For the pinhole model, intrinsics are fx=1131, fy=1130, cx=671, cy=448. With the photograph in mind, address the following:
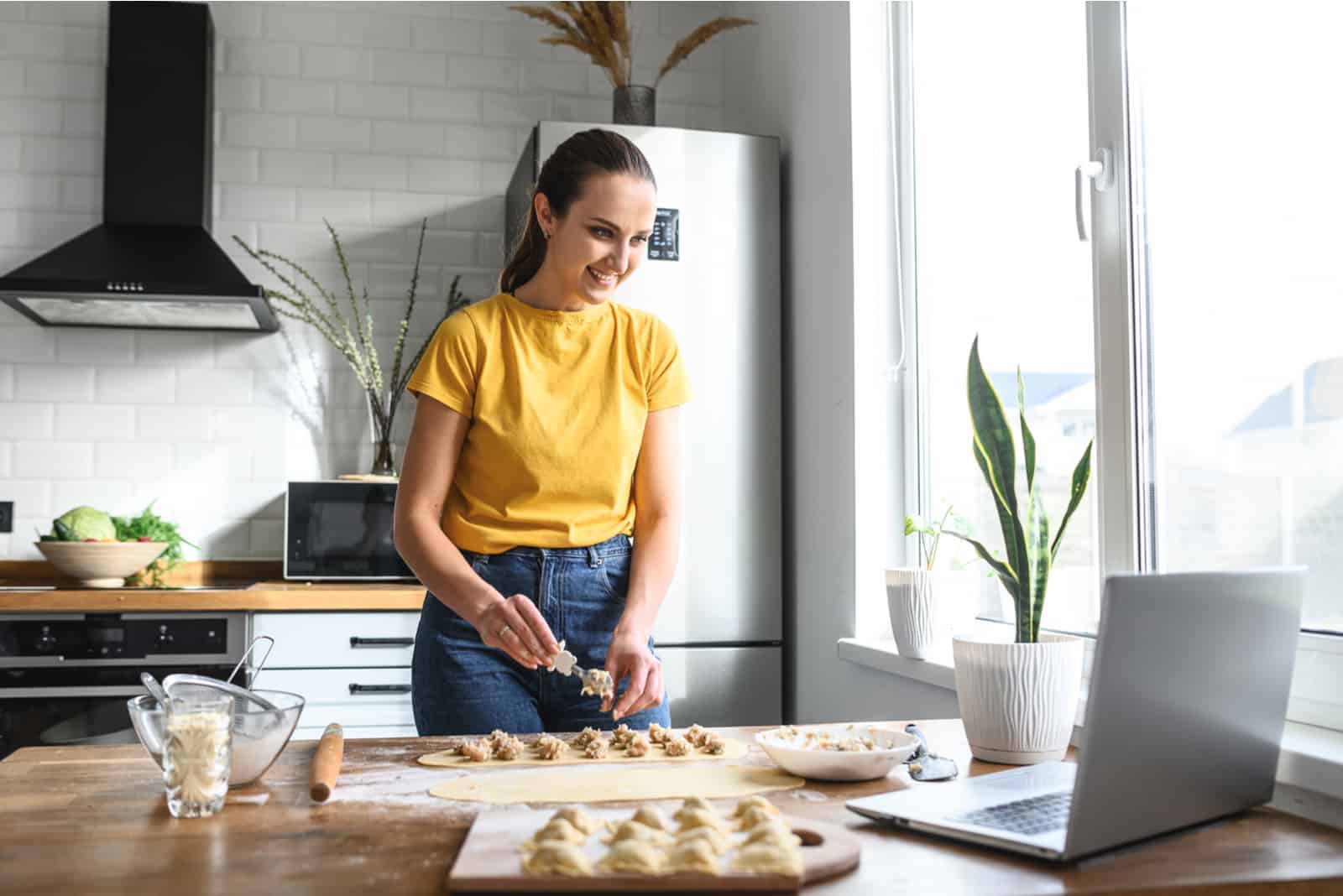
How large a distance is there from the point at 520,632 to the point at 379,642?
5.50 ft

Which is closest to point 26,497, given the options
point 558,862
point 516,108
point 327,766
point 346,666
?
point 346,666

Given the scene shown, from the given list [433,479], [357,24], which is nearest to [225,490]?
[357,24]

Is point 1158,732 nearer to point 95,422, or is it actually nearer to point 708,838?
point 708,838

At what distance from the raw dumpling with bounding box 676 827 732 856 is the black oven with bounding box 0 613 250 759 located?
86.8 inches

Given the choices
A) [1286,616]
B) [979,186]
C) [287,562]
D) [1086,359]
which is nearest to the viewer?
[1286,616]

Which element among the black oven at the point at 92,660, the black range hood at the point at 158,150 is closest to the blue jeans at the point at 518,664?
the black oven at the point at 92,660

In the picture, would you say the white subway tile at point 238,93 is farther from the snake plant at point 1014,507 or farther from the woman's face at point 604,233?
the snake plant at point 1014,507

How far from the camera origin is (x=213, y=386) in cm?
345

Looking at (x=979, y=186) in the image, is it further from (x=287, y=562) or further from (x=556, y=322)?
(x=287, y=562)

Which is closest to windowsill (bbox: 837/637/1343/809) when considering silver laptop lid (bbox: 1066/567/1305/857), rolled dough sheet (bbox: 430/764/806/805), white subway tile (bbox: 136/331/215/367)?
silver laptop lid (bbox: 1066/567/1305/857)

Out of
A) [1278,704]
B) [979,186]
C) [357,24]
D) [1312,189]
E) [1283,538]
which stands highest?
[357,24]

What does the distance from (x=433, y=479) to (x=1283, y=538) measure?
113cm

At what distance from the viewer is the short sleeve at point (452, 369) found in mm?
1514

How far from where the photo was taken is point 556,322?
5.32 ft
